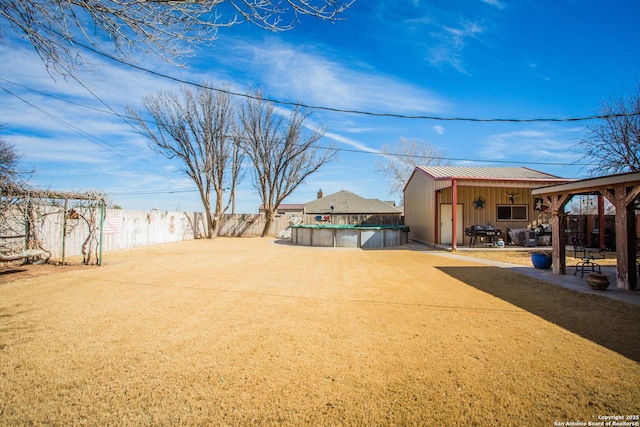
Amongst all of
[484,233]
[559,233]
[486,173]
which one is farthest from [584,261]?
[486,173]

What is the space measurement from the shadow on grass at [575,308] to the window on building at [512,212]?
383 inches

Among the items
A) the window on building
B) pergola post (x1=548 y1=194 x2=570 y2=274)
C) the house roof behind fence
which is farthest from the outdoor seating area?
the house roof behind fence

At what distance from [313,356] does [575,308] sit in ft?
15.5

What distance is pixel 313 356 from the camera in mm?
3234

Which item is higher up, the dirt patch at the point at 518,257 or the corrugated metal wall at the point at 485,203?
the corrugated metal wall at the point at 485,203

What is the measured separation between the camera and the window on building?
53.3 feet

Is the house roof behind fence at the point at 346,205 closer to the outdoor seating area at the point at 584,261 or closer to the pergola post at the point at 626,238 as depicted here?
the outdoor seating area at the point at 584,261

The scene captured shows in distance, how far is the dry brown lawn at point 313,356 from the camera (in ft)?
7.66

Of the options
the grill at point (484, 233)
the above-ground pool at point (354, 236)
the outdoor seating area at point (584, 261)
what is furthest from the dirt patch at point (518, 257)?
the above-ground pool at point (354, 236)

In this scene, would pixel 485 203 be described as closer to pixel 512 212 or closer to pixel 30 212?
pixel 512 212

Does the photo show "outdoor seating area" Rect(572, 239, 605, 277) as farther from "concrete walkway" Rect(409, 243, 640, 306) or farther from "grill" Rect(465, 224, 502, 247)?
"grill" Rect(465, 224, 502, 247)

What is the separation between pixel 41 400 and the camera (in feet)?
7.96

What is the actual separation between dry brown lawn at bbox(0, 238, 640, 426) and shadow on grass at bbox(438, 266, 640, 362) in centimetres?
4

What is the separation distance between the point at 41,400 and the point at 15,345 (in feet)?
5.11
